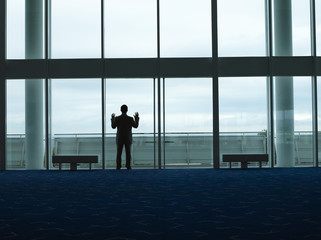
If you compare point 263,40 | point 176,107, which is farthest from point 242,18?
point 176,107

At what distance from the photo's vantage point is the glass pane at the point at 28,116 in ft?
42.2

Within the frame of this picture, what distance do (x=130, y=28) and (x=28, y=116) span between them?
3.80 m

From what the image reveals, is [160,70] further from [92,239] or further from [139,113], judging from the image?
[92,239]

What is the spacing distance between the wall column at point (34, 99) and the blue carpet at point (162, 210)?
159 inches

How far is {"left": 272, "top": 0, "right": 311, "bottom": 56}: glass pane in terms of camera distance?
42.8 ft

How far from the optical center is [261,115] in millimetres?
12930

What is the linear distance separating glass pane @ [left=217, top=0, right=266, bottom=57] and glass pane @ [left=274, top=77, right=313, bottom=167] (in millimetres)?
1182

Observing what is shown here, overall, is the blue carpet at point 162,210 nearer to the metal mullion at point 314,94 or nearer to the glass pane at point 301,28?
the metal mullion at point 314,94

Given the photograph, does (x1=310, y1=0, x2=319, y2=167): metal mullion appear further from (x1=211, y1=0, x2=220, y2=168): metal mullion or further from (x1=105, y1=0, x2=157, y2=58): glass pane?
(x1=105, y1=0, x2=157, y2=58): glass pane

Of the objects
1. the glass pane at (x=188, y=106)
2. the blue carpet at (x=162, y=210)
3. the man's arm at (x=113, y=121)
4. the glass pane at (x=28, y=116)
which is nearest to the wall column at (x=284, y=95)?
the glass pane at (x=188, y=106)

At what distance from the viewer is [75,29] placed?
1312 cm

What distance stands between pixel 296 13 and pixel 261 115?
3115 mm

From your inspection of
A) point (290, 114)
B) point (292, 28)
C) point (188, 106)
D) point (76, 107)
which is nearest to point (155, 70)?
point (188, 106)

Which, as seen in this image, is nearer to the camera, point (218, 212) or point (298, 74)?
point (218, 212)
